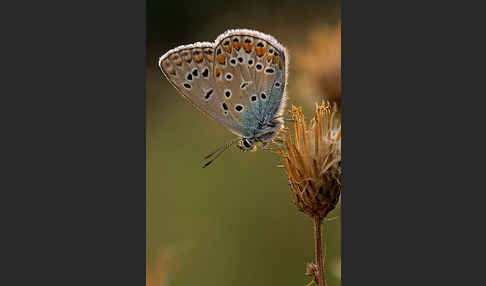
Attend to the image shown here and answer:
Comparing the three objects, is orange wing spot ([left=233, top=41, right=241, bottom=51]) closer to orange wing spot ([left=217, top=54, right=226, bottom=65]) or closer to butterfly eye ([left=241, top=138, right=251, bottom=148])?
orange wing spot ([left=217, top=54, right=226, bottom=65])

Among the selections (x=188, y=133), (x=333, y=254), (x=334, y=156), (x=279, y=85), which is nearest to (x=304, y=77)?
(x=279, y=85)

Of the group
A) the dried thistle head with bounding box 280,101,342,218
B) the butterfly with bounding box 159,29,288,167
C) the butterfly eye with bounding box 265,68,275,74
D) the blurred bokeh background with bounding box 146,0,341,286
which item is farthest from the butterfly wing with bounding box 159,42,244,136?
the dried thistle head with bounding box 280,101,342,218

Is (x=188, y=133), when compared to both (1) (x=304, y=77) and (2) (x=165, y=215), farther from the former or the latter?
(1) (x=304, y=77)

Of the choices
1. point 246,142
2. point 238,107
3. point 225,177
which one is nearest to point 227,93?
point 238,107

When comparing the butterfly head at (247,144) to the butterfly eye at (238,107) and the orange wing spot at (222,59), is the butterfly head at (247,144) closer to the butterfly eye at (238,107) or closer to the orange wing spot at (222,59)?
the butterfly eye at (238,107)

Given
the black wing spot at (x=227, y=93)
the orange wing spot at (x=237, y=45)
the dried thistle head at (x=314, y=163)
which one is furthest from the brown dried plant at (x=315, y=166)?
the orange wing spot at (x=237, y=45)

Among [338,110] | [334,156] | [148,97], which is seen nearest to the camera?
[334,156]
